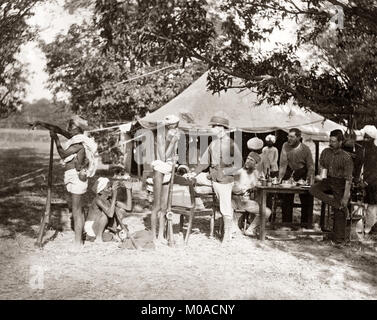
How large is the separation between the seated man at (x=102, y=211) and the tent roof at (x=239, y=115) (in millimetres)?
8495

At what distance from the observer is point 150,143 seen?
19734 mm

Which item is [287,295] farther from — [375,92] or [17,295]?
[375,92]

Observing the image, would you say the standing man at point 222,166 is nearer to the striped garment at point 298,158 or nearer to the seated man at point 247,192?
the seated man at point 247,192

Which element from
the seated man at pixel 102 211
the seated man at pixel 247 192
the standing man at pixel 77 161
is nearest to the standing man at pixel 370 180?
the seated man at pixel 247 192

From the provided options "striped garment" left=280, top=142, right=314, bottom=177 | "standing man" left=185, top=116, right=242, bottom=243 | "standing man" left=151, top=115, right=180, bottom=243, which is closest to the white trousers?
"standing man" left=185, top=116, right=242, bottom=243

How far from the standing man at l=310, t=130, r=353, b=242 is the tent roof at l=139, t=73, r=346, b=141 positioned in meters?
7.94

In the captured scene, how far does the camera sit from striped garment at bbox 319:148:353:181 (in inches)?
324

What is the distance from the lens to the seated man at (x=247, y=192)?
28.9 feet

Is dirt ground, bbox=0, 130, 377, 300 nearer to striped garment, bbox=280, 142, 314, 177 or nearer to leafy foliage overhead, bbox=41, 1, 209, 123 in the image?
striped garment, bbox=280, 142, 314, 177

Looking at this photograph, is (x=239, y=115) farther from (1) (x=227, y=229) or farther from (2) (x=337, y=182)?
(1) (x=227, y=229)

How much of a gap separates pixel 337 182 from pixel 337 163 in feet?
1.09

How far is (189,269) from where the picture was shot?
261 inches

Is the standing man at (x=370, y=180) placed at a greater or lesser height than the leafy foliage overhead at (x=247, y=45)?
lesser

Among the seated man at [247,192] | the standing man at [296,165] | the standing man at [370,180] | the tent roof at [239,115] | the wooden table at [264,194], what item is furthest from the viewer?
the tent roof at [239,115]
